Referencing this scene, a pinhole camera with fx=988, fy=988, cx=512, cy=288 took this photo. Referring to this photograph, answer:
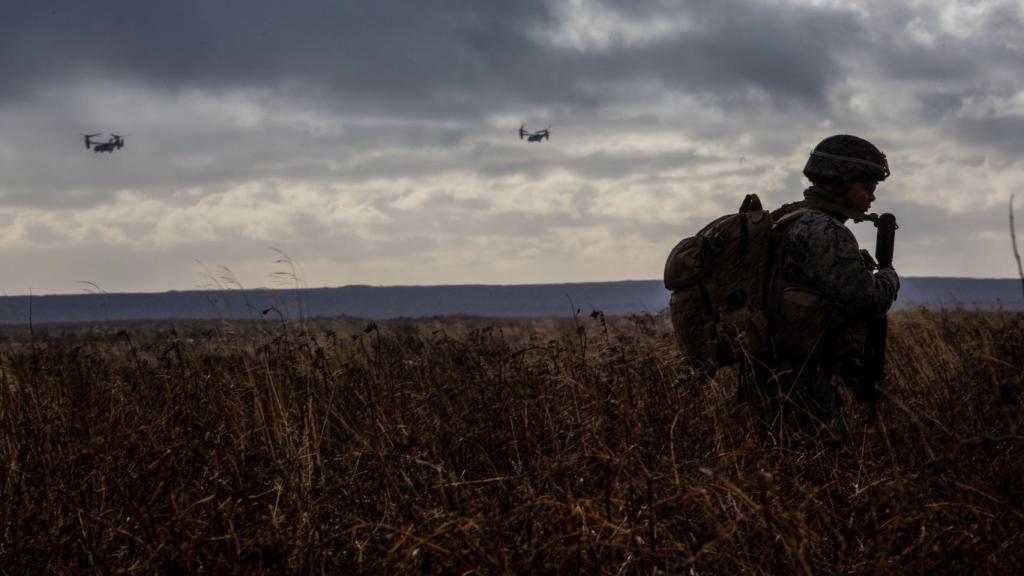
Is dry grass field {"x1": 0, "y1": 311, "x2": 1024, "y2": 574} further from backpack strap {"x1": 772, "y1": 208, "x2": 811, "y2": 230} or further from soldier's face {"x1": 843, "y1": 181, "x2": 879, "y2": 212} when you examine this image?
soldier's face {"x1": 843, "y1": 181, "x2": 879, "y2": 212}

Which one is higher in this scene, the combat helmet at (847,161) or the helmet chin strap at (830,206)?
the combat helmet at (847,161)

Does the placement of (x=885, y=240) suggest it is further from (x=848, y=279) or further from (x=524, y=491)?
(x=524, y=491)

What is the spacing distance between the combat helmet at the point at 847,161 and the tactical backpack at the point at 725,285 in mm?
353

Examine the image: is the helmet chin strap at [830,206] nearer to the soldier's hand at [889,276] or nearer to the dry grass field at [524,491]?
the soldier's hand at [889,276]

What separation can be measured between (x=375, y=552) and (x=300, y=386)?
4377mm

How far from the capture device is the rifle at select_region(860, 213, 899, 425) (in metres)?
4.91

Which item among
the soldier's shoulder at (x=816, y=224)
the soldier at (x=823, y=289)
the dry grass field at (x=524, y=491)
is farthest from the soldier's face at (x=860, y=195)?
the dry grass field at (x=524, y=491)

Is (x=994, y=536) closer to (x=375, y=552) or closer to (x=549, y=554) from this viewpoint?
(x=549, y=554)

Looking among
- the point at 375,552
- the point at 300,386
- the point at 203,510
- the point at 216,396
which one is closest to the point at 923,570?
the point at 375,552

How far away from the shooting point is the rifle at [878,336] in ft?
16.1

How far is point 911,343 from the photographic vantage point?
8789mm

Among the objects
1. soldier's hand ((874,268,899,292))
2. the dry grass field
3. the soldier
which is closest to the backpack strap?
the soldier

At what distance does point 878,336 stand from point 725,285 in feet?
2.72

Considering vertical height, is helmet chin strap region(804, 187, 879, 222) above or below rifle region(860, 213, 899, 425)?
above
